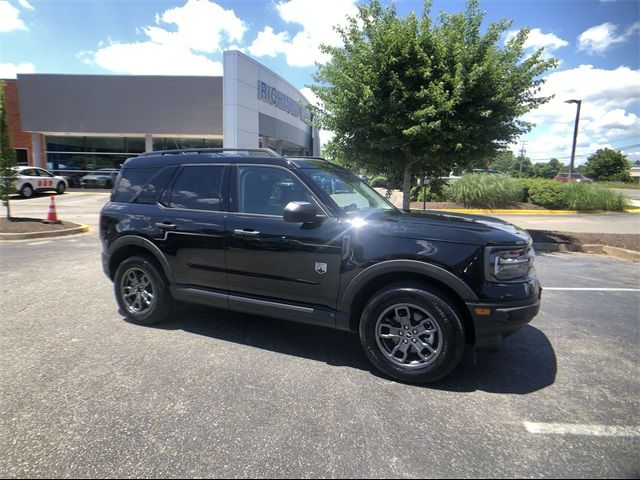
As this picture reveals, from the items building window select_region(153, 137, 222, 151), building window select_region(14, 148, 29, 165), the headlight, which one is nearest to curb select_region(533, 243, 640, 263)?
the headlight

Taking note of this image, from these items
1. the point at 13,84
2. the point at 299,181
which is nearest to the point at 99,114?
the point at 13,84

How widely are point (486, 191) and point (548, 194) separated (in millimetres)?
3178

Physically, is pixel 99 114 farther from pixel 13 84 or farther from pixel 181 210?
pixel 181 210

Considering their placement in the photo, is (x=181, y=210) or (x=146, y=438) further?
(x=181, y=210)

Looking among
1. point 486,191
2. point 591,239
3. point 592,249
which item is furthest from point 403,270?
point 486,191

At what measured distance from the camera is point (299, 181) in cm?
391

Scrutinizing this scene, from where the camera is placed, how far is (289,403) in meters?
3.06

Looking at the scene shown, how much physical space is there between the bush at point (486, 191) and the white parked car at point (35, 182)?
21.5 meters

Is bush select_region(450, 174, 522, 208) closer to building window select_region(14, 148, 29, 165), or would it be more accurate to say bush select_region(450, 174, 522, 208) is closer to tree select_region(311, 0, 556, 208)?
tree select_region(311, 0, 556, 208)

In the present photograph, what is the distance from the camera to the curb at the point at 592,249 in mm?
9141

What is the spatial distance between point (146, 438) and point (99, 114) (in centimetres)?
2711

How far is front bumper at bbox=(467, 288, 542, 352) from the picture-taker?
3168 millimetres

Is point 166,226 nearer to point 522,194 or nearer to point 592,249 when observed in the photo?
point 592,249

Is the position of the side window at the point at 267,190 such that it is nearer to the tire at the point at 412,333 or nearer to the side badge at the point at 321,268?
the side badge at the point at 321,268
